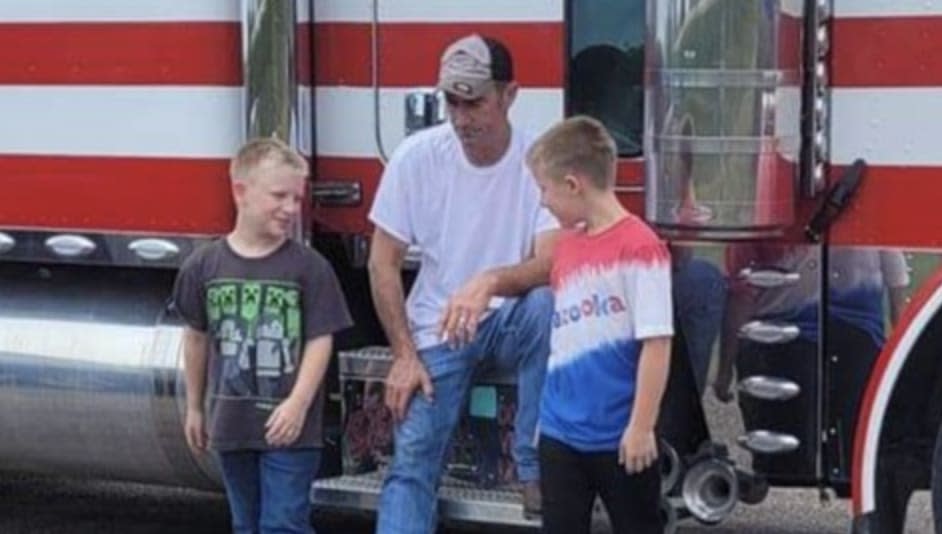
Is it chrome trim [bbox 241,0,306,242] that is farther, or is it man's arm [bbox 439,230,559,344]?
chrome trim [bbox 241,0,306,242]

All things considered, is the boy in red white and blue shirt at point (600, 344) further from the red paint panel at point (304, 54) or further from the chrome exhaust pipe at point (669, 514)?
the red paint panel at point (304, 54)

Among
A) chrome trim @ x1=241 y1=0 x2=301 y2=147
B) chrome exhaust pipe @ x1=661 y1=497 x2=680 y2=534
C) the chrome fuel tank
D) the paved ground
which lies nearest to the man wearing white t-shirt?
chrome exhaust pipe @ x1=661 y1=497 x2=680 y2=534

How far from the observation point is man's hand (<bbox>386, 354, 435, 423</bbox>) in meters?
5.60

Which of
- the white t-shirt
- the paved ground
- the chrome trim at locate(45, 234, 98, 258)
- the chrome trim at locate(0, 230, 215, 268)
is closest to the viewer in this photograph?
the white t-shirt

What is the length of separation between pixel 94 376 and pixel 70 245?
1.27 ft

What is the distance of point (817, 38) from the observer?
531 cm

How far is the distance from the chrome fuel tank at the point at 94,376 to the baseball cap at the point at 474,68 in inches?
53.1

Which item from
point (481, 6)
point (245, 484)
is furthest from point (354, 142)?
point (245, 484)

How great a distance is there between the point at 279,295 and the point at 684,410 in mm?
1063

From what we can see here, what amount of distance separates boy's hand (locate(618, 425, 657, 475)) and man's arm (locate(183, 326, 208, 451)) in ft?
3.85

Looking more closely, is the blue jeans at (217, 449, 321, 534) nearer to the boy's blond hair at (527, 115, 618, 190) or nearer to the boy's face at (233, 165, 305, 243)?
the boy's face at (233, 165, 305, 243)

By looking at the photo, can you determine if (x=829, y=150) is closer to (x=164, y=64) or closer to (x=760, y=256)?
(x=760, y=256)

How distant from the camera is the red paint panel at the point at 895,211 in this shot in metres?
5.29

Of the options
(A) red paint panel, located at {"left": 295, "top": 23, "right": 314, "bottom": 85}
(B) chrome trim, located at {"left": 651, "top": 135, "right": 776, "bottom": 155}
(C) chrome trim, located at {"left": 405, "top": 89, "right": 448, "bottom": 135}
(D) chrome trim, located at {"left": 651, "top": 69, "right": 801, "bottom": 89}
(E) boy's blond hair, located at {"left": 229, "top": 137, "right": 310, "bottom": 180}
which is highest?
(A) red paint panel, located at {"left": 295, "top": 23, "right": 314, "bottom": 85}
